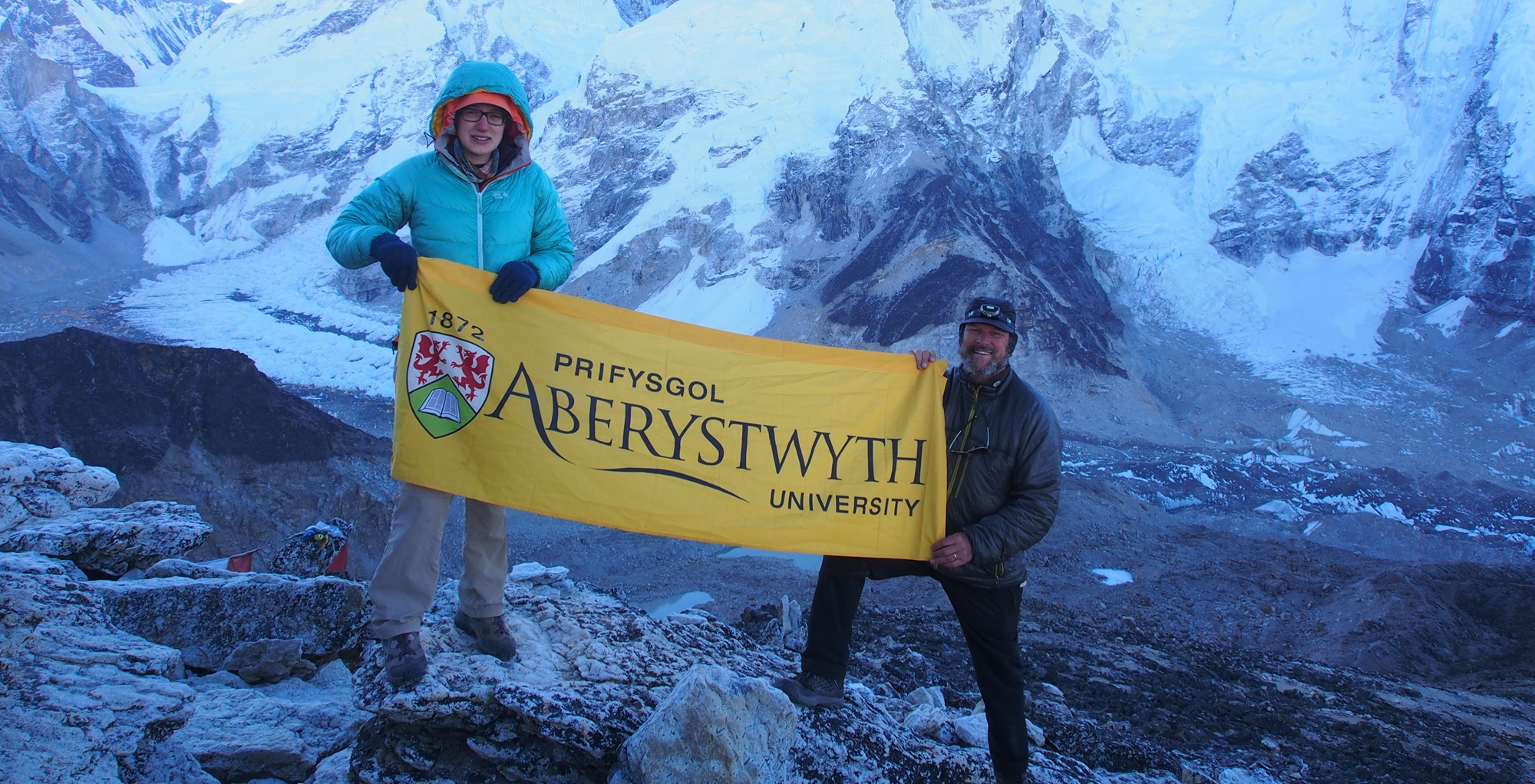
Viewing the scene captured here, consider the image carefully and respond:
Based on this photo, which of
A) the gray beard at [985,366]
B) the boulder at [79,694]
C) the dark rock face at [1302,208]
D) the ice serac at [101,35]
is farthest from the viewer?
the ice serac at [101,35]

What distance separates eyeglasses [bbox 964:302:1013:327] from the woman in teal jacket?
1.72 meters

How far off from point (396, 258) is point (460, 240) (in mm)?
353

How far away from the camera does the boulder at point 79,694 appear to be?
8.23 ft

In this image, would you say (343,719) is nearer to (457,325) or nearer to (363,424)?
(457,325)

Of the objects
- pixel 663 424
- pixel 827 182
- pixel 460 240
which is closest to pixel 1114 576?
pixel 663 424

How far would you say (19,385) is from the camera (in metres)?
14.2

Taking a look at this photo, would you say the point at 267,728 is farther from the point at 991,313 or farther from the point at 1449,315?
the point at 1449,315

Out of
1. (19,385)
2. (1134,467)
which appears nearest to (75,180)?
(19,385)

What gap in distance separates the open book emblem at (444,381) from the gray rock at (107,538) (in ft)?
9.55

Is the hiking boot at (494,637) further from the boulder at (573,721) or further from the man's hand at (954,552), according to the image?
the man's hand at (954,552)

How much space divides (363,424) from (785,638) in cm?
2597

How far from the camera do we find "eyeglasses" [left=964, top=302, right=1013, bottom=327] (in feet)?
11.0

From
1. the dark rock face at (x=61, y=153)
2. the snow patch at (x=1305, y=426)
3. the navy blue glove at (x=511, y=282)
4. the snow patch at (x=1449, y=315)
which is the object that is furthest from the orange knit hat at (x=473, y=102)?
the dark rock face at (x=61, y=153)

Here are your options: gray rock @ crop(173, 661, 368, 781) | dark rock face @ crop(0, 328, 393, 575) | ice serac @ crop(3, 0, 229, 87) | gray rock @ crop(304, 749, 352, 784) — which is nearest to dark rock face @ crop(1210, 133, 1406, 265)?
dark rock face @ crop(0, 328, 393, 575)
